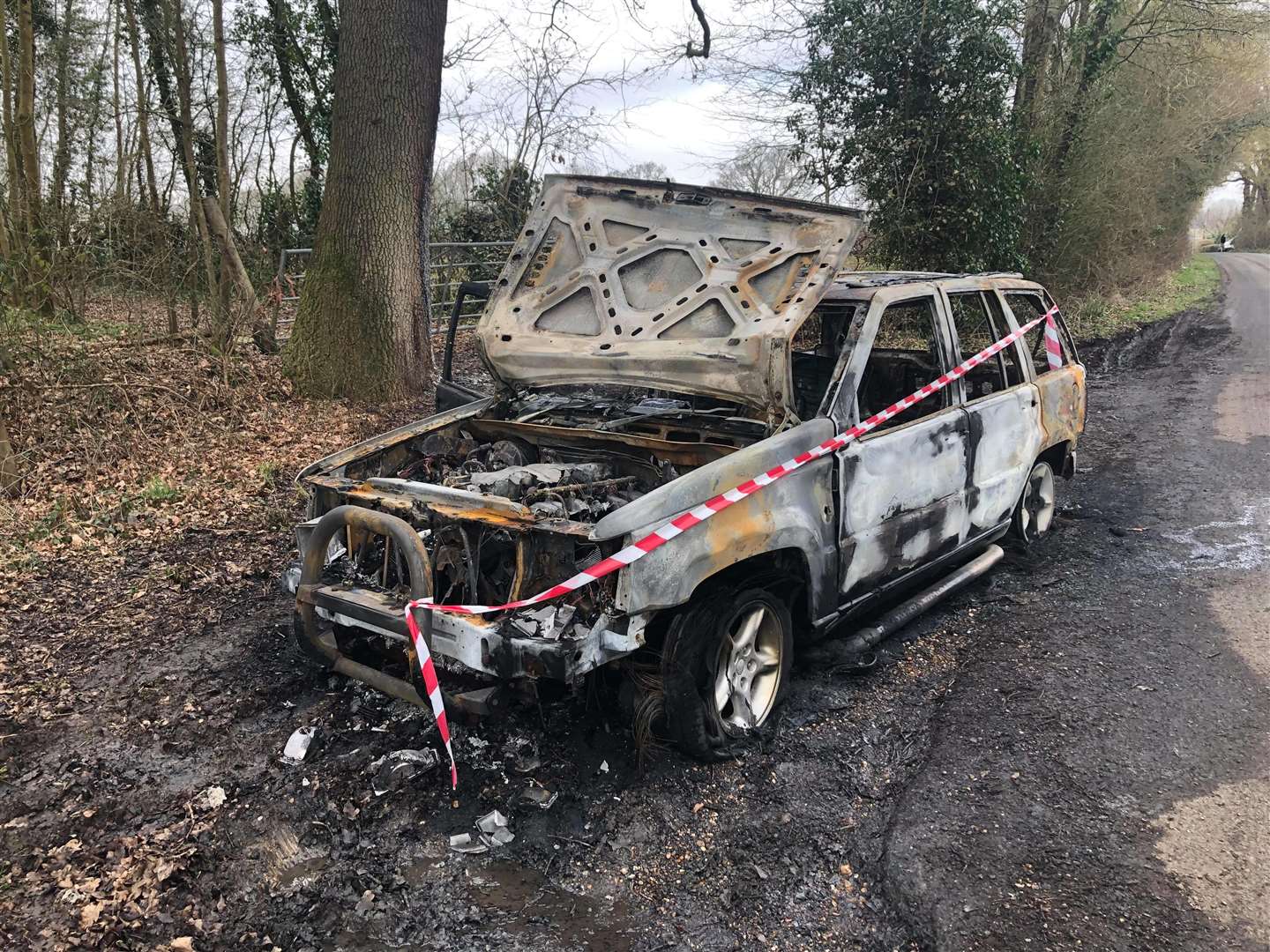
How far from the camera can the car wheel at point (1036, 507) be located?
5752 mm

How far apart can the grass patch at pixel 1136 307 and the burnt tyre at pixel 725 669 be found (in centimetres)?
986

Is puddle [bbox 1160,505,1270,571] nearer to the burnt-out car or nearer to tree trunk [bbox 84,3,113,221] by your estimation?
the burnt-out car

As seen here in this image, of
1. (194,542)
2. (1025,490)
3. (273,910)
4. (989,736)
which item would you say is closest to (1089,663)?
(989,736)

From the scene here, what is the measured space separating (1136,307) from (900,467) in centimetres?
1757

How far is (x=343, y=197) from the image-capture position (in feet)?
28.2

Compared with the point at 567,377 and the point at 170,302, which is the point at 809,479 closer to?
the point at 567,377

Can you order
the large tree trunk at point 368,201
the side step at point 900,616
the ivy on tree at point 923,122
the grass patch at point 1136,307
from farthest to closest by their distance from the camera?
the grass patch at point 1136,307, the ivy on tree at point 923,122, the large tree trunk at point 368,201, the side step at point 900,616

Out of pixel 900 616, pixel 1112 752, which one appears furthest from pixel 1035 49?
pixel 1112 752

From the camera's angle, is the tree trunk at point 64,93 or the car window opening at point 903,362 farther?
the tree trunk at point 64,93

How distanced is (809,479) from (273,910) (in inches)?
99.5

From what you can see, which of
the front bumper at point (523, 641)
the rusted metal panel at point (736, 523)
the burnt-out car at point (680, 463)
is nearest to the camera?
the front bumper at point (523, 641)

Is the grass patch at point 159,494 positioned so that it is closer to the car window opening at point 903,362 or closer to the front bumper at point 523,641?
the front bumper at point 523,641

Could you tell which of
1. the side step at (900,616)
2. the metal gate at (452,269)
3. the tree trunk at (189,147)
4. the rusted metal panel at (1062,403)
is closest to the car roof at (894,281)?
the rusted metal panel at (1062,403)

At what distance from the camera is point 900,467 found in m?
4.16
